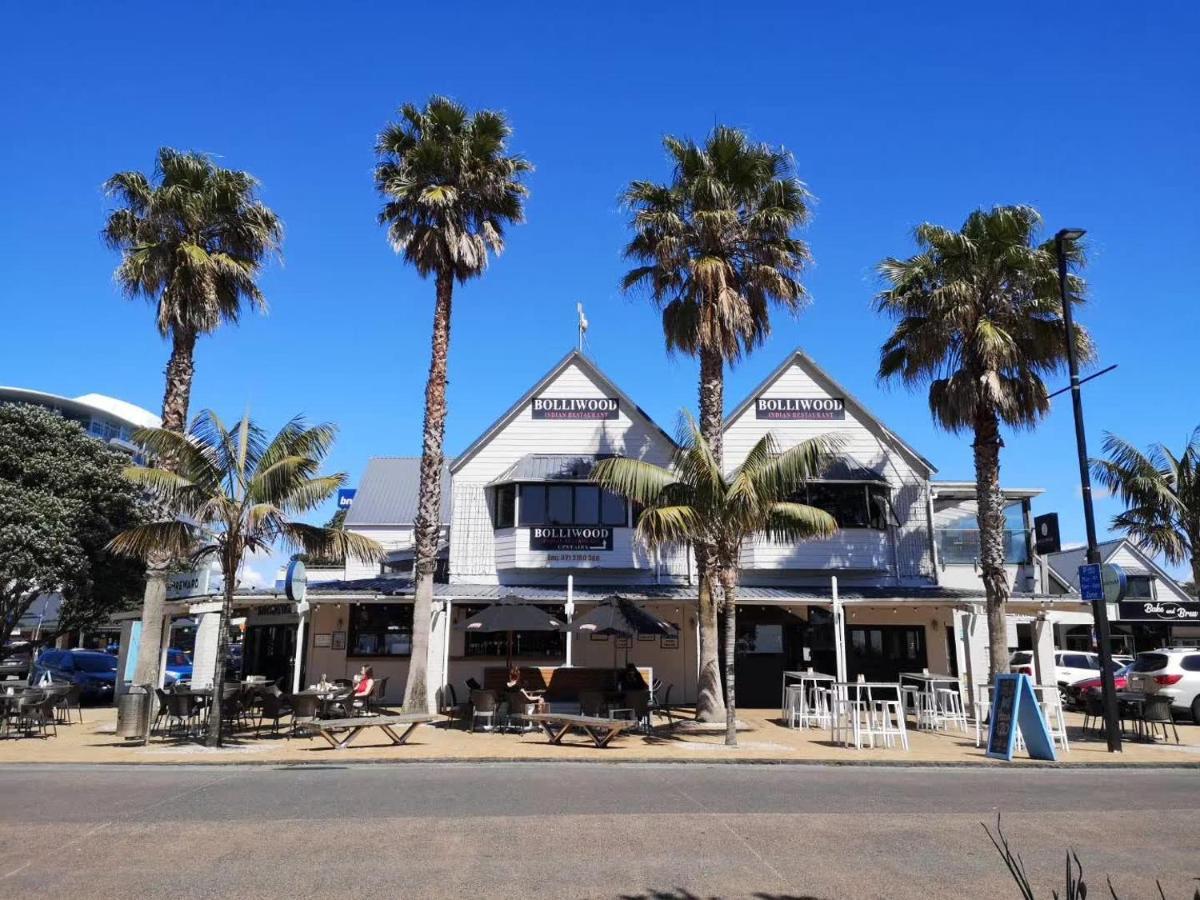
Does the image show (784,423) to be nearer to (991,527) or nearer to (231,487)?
(991,527)

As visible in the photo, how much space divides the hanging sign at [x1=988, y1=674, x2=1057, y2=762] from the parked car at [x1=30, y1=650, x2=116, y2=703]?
24952mm

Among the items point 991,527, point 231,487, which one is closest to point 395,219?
point 231,487

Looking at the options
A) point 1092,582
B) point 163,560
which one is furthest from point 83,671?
point 1092,582

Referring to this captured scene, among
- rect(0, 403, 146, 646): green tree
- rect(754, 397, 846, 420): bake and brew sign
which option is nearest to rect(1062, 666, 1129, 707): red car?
rect(754, 397, 846, 420): bake and brew sign

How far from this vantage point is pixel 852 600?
20.3 meters

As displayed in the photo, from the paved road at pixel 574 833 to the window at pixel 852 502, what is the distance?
36.9ft

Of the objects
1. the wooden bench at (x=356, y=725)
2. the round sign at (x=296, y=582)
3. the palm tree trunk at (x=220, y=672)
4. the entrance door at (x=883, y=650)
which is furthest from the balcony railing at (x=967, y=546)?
the palm tree trunk at (x=220, y=672)

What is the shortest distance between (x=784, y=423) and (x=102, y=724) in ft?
59.0

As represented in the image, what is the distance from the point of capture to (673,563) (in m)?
23.3

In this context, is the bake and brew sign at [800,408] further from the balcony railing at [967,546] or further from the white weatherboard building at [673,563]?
the balcony railing at [967,546]

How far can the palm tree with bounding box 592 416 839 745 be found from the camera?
15836 millimetres

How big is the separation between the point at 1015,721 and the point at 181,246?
18.6 m

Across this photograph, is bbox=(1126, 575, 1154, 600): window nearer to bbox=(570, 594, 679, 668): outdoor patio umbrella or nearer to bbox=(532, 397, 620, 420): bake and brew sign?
bbox=(532, 397, 620, 420): bake and brew sign

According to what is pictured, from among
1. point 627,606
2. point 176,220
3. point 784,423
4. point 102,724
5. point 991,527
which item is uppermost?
point 176,220
